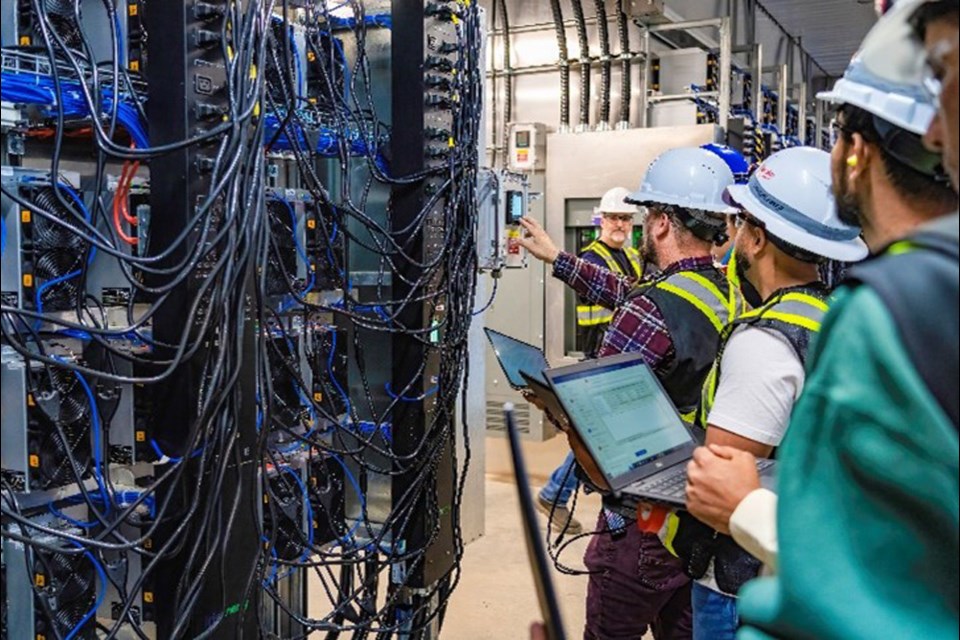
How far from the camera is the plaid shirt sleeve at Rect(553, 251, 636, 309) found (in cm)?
373

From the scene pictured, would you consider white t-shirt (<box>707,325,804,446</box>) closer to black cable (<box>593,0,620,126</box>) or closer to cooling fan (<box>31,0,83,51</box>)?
cooling fan (<box>31,0,83,51</box>)

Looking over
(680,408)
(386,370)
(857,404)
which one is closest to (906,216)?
(857,404)

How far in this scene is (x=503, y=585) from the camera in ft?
13.4

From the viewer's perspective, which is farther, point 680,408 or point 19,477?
point 680,408

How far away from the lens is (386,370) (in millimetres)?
3125

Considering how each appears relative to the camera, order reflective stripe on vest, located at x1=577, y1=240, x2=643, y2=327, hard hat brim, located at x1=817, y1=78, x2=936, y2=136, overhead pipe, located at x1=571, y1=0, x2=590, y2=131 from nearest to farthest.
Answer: hard hat brim, located at x1=817, y1=78, x2=936, y2=136, reflective stripe on vest, located at x1=577, y1=240, x2=643, y2=327, overhead pipe, located at x1=571, y1=0, x2=590, y2=131

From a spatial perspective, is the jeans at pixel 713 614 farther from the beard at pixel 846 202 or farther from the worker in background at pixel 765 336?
the beard at pixel 846 202

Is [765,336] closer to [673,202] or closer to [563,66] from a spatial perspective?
[673,202]

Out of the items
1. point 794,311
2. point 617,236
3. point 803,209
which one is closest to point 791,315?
point 794,311

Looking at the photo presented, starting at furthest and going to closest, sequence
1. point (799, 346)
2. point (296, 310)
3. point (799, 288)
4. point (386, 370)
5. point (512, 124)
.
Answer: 1. point (512, 124)
2. point (386, 370)
3. point (296, 310)
4. point (799, 288)
5. point (799, 346)

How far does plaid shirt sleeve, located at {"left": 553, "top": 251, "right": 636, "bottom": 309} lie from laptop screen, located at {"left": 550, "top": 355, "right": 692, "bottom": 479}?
1720 mm

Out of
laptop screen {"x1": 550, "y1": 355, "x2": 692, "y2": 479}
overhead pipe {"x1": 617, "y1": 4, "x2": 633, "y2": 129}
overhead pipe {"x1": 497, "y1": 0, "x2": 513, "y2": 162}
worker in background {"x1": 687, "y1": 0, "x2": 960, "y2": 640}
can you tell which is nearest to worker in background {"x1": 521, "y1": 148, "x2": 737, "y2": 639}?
laptop screen {"x1": 550, "y1": 355, "x2": 692, "y2": 479}

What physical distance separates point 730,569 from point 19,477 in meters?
1.51

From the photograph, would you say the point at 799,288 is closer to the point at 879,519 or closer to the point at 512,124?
the point at 879,519
